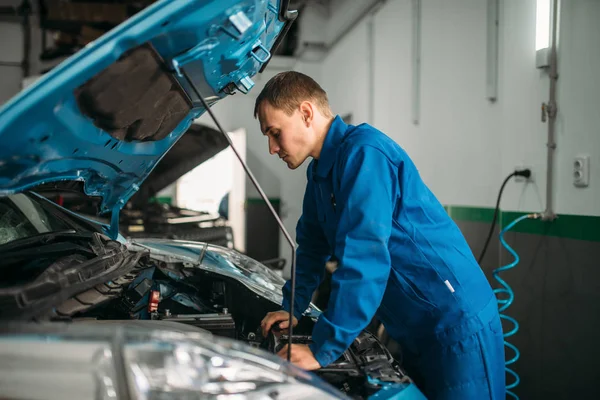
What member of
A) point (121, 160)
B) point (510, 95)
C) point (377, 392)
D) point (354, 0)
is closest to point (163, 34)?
point (121, 160)

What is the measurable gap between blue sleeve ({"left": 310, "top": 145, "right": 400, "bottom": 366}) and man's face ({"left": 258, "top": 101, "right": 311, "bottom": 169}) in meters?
0.19

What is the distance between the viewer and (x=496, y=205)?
311 centimetres

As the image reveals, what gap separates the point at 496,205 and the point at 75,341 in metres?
2.72

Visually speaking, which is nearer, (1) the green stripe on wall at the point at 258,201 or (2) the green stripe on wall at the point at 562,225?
(2) the green stripe on wall at the point at 562,225

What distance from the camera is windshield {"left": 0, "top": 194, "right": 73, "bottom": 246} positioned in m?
1.86

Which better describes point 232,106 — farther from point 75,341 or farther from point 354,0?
point 75,341

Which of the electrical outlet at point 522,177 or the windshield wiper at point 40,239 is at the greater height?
the electrical outlet at point 522,177

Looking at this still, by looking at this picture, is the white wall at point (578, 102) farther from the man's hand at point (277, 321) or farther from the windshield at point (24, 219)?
the windshield at point (24, 219)

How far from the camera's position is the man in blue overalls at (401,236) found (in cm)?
138

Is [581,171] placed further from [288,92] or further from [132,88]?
[132,88]

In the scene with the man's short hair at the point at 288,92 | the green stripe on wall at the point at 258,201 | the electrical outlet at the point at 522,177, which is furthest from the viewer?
the green stripe on wall at the point at 258,201

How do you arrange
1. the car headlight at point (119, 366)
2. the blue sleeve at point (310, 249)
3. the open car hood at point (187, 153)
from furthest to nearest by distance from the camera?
the open car hood at point (187, 153), the blue sleeve at point (310, 249), the car headlight at point (119, 366)

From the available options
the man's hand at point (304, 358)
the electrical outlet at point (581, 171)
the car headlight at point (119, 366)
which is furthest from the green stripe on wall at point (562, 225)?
the car headlight at point (119, 366)

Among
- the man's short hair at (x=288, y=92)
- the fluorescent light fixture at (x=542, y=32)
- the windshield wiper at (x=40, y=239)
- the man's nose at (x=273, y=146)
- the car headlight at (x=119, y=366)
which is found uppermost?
the fluorescent light fixture at (x=542, y=32)
